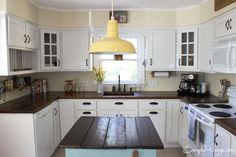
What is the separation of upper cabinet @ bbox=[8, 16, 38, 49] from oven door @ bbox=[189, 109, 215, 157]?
101 inches

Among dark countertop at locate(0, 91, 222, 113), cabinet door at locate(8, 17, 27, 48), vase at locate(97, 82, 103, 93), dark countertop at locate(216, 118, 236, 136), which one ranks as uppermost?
cabinet door at locate(8, 17, 27, 48)

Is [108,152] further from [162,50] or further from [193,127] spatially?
[162,50]

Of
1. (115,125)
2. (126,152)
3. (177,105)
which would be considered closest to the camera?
(126,152)

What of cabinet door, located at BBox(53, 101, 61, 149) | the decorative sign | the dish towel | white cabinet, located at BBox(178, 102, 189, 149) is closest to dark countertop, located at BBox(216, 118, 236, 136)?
the dish towel

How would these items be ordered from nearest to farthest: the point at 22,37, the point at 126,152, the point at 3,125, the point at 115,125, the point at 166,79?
the point at 126,152 < the point at 115,125 < the point at 3,125 < the point at 22,37 < the point at 166,79

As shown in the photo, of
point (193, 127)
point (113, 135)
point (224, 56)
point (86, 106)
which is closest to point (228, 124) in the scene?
point (193, 127)

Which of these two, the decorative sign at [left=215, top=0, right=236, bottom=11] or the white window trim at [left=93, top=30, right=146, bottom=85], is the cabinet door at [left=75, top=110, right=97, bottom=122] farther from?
the decorative sign at [left=215, top=0, right=236, bottom=11]

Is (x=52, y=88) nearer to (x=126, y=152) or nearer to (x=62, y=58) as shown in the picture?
(x=62, y=58)

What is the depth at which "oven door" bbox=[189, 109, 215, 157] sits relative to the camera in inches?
88.9

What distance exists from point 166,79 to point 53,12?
8.16 ft

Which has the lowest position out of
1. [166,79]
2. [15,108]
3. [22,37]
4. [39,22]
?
[15,108]

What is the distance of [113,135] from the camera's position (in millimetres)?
1953

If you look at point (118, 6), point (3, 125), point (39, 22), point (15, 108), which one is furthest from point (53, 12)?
point (3, 125)

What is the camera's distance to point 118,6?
12.1 feet
